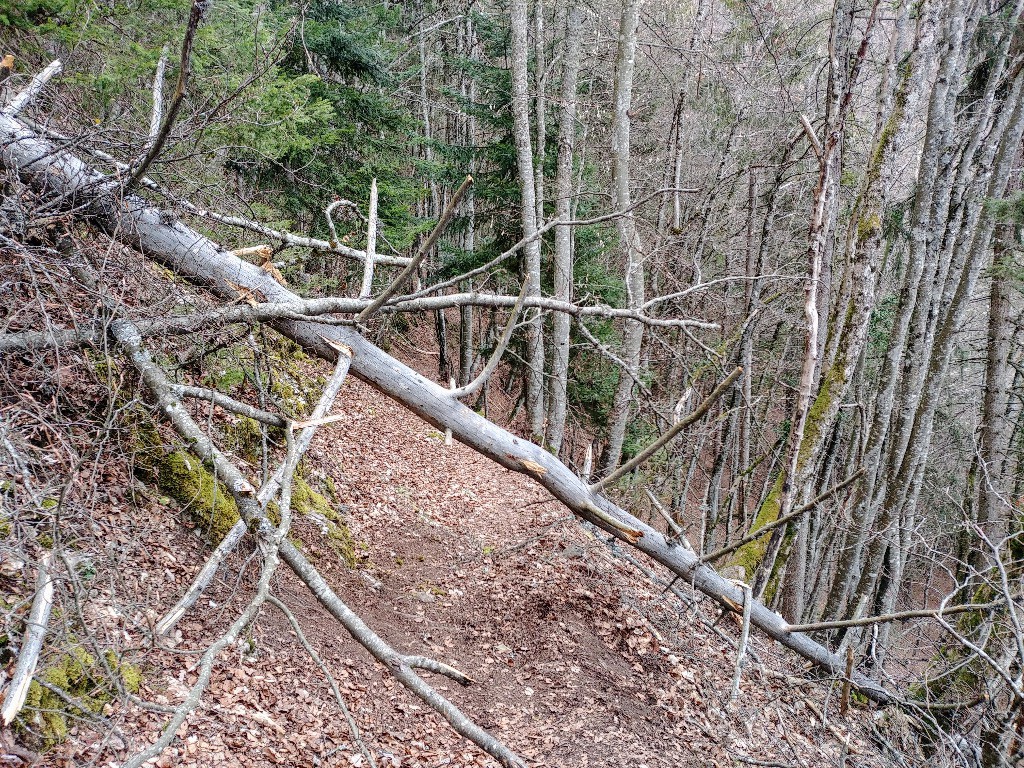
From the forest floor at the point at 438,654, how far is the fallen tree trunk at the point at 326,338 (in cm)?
74

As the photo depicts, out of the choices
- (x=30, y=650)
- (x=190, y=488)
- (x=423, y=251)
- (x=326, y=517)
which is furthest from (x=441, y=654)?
(x=423, y=251)

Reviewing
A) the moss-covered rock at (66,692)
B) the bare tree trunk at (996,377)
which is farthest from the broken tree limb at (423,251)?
the bare tree trunk at (996,377)

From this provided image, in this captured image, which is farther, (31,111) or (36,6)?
(36,6)

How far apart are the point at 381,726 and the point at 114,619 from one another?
1860 mm

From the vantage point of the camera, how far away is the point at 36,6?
567cm

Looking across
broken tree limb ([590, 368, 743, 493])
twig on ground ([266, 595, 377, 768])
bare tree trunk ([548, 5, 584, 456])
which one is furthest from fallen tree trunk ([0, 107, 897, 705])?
bare tree trunk ([548, 5, 584, 456])

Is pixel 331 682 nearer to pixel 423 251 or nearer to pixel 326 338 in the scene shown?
pixel 423 251

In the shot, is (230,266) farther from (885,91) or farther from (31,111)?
(885,91)

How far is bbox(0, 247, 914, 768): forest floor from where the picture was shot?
3146mm

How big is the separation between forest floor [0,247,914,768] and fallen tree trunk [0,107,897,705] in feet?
2.44

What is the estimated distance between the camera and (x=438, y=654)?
4855 mm

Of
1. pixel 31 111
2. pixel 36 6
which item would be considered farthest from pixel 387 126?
pixel 31 111

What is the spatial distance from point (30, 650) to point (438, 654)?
3.42 metres

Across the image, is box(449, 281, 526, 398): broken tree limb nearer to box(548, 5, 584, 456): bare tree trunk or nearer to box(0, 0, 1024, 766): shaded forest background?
box(0, 0, 1024, 766): shaded forest background
